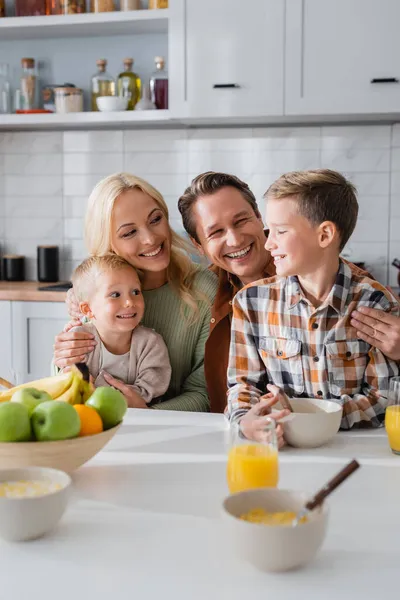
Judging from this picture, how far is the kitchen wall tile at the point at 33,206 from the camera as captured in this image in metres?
3.95

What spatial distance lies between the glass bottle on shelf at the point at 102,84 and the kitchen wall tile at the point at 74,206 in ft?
1.59

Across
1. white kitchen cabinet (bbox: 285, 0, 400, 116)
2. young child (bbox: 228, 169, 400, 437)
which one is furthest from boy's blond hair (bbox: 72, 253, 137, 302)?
white kitchen cabinet (bbox: 285, 0, 400, 116)

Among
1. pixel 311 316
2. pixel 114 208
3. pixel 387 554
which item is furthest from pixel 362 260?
pixel 387 554

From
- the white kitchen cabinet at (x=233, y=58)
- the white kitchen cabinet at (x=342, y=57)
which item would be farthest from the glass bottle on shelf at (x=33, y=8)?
the white kitchen cabinet at (x=342, y=57)

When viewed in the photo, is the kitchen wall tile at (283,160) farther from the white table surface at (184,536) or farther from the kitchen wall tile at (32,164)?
the white table surface at (184,536)

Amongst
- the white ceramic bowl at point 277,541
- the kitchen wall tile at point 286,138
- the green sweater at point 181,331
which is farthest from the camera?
the kitchen wall tile at point 286,138

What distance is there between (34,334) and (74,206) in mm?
810

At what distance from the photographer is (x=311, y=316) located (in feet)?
5.58

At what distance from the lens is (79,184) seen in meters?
3.90

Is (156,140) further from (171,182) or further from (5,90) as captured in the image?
(5,90)

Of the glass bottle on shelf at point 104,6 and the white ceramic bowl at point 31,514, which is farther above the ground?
the glass bottle on shelf at point 104,6

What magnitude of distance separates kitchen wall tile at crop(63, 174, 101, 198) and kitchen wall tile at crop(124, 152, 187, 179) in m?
0.20

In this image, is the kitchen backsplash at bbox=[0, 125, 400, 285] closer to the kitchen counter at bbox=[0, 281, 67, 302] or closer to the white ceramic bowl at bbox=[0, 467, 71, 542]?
the kitchen counter at bbox=[0, 281, 67, 302]

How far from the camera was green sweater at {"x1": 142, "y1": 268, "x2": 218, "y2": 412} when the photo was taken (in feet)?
7.26
